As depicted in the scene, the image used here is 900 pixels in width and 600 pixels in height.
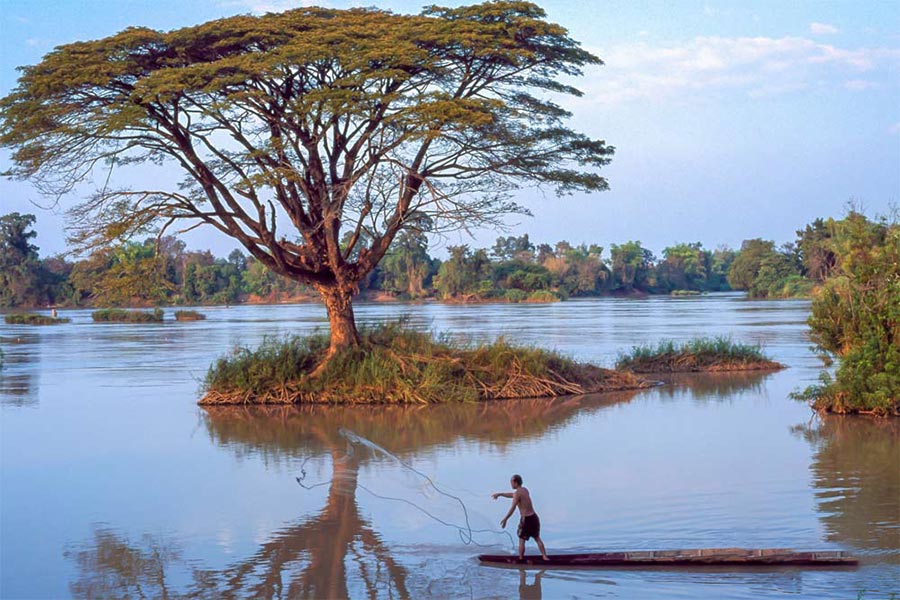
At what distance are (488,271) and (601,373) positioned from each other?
75973 mm

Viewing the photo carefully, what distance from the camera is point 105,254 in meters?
19.4

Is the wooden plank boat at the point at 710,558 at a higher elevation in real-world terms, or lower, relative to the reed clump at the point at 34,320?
lower

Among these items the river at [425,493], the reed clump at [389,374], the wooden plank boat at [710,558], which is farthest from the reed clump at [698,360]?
the wooden plank boat at [710,558]

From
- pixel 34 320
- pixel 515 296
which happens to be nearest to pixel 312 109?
pixel 34 320

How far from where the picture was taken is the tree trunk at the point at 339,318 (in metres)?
20.7

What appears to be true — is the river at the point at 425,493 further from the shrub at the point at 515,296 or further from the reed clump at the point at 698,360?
the shrub at the point at 515,296

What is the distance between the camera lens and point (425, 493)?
11.4 m

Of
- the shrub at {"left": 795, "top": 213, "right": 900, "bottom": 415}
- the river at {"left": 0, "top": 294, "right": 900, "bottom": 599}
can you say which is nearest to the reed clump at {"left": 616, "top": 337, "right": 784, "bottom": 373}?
the river at {"left": 0, "top": 294, "right": 900, "bottom": 599}

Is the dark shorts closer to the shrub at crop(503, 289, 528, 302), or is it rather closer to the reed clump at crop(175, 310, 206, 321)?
the reed clump at crop(175, 310, 206, 321)

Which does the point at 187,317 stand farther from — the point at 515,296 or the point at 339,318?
the point at 339,318

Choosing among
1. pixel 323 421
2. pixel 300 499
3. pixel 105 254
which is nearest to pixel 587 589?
pixel 300 499

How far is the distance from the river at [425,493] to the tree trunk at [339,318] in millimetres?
1824

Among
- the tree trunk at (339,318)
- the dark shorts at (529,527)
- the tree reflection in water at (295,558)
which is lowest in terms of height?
the tree reflection in water at (295,558)

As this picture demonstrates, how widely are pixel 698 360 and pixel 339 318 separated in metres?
10.0
